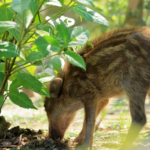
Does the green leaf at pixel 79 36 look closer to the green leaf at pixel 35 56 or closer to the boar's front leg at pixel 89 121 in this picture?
the green leaf at pixel 35 56

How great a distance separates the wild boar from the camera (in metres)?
4.11

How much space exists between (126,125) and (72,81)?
135 centimetres

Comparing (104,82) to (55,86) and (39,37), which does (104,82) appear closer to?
(55,86)

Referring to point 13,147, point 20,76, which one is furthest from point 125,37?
point 13,147

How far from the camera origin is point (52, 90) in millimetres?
4738

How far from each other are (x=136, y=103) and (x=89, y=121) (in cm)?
75

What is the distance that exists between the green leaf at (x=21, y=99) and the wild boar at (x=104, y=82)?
4.16 feet

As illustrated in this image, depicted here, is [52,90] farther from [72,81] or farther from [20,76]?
[20,76]

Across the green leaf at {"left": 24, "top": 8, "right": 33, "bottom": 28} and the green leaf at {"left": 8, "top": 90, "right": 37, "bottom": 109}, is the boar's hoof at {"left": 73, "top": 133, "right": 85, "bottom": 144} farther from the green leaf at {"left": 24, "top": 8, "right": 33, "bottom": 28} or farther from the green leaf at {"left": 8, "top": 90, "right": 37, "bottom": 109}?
the green leaf at {"left": 24, "top": 8, "right": 33, "bottom": 28}

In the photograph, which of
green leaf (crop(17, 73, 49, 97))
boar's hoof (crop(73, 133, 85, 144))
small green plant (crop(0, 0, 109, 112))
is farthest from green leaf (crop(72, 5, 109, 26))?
boar's hoof (crop(73, 133, 85, 144))

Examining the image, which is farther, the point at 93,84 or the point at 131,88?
the point at 93,84

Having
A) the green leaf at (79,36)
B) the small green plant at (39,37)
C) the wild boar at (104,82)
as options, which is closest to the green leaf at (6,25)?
the small green plant at (39,37)

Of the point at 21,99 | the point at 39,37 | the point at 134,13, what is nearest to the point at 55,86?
the point at 21,99

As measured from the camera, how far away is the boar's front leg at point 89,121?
4.21 meters
